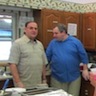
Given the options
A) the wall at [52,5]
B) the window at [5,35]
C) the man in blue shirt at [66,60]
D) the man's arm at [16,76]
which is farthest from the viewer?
the window at [5,35]

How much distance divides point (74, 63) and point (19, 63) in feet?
2.65

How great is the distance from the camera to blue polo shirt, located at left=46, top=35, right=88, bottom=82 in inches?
120

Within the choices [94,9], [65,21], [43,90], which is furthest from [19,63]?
[94,9]

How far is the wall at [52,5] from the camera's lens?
3254 mm

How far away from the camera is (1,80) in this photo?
2.91 m

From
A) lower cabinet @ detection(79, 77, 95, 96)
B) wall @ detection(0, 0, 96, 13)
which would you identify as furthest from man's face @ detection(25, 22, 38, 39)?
lower cabinet @ detection(79, 77, 95, 96)

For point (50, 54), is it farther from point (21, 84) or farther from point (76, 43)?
point (21, 84)

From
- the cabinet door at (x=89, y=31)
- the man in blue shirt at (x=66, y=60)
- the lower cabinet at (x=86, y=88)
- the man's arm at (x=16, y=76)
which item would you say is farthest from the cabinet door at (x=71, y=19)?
the man's arm at (x=16, y=76)

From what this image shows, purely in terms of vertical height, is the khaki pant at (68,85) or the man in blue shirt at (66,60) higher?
the man in blue shirt at (66,60)

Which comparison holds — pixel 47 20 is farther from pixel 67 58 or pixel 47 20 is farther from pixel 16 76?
pixel 16 76

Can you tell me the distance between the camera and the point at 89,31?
3980mm

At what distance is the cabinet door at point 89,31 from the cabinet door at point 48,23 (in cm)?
66

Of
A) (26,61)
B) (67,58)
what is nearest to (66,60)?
(67,58)

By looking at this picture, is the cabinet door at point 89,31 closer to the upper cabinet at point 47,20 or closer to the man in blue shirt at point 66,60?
the upper cabinet at point 47,20
